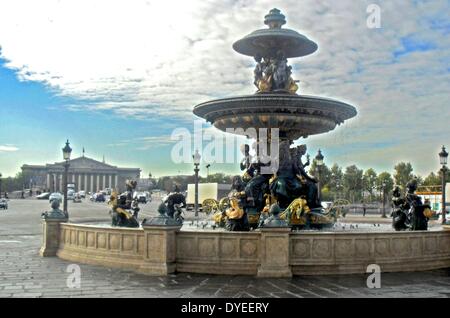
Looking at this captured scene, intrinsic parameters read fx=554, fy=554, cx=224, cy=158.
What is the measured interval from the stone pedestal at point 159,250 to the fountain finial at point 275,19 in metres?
8.08

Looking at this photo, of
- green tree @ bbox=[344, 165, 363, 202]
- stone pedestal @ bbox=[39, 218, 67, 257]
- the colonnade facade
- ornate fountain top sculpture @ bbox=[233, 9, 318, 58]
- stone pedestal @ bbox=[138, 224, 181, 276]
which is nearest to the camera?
stone pedestal @ bbox=[138, 224, 181, 276]

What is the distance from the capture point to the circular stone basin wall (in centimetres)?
1170

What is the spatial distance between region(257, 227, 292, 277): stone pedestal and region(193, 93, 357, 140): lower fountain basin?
187 inches

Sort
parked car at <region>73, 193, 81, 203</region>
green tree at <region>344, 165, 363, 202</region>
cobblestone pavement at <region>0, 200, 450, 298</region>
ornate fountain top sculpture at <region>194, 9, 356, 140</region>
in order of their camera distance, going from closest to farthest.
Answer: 1. cobblestone pavement at <region>0, 200, 450, 298</region>
2. ornate fountain top sculpture at <region>194, 9, 356, 140</region>
3. parked car at <region>73, 193, 81, 203</region>
4. green tree at <region>344, 165, 363, 202</region>

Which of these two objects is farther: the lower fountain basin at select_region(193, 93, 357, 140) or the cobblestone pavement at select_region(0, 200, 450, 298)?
the lower fountain basin at select_region(193, 93, 357, 140)

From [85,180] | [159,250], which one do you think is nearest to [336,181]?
[159,250]

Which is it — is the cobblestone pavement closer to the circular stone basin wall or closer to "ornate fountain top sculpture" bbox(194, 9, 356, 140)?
the circular stone basin wall

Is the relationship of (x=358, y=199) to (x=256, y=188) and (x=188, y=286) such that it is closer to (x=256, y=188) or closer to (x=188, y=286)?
(x=256, y=188)

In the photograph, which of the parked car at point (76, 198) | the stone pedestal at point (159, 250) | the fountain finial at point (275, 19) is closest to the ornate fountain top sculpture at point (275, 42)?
the fountain finial at point (275, 19)

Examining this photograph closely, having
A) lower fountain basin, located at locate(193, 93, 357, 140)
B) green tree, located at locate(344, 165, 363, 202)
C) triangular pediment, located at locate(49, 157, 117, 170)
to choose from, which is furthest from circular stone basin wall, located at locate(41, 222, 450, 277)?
Answer: triangular pediment, located at locate(49, 157, 117, 170)

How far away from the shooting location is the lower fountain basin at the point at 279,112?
1527 cm

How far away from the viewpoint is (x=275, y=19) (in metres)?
17.2

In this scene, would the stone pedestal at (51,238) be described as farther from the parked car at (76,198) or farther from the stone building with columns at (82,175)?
the stone building with columns at (82,175)

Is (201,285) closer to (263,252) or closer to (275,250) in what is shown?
(263,252)
